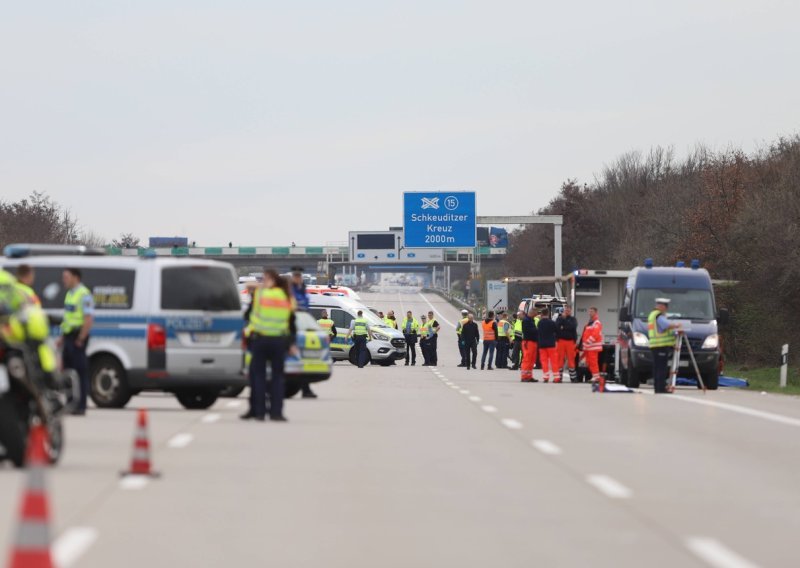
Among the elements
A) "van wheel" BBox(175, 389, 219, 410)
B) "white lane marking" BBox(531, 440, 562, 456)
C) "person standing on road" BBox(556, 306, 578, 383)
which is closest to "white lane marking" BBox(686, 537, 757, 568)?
"white lane marking" BBox(531, 440, 562, 456)

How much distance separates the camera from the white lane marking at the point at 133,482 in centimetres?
1103

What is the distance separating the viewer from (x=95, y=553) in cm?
805

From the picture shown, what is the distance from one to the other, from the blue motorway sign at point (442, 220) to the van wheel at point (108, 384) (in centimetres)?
4193

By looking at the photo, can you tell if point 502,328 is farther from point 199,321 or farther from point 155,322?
point 155,322

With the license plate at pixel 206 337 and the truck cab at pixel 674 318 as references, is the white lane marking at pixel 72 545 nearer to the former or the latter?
the license plate at pixel 206 337

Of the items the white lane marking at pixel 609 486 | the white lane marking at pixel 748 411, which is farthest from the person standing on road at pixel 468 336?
the white lane marking at pixel 609 486

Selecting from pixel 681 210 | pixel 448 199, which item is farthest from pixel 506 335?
pixel 681 210

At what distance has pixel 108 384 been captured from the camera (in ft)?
65.9

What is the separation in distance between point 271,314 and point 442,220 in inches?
1747

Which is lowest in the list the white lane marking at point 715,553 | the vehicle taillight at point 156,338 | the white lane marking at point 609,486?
the white lane marking at point 609,486

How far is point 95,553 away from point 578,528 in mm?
2939

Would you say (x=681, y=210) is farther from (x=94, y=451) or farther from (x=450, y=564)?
(x=450, y=564)

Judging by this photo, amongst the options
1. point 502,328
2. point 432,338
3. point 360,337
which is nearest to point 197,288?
point 360,337

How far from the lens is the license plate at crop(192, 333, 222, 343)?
2008 cm
